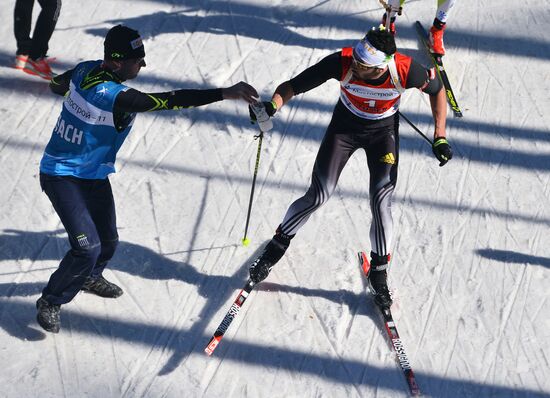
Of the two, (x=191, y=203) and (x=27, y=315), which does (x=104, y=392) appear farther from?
A: (x=191, y=203)

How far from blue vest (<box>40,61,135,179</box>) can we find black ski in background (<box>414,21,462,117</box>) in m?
3.92

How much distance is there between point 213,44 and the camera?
877 centimetres

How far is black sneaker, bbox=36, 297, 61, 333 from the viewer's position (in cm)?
578

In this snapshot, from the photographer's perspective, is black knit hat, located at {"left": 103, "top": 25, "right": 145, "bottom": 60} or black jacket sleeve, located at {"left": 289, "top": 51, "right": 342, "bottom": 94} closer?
black knit hat, located at {"left": 103, "top": 25, "right": 145, "bottom": 60}

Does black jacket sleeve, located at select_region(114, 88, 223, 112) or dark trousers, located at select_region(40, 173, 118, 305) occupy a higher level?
black jacket sleeve, located at select_region(114, 88, 223, 112)

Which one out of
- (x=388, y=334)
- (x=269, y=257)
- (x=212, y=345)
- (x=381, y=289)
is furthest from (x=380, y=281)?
(x=212, y=345)

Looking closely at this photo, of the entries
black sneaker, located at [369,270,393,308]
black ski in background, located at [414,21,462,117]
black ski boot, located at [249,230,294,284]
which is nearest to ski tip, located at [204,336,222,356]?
black ski boot, located at [249,230,294,284]

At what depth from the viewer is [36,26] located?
8242 mm

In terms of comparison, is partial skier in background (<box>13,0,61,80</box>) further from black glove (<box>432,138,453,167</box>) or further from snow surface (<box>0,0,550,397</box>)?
black glove (<box>432,138,453,167</box>)

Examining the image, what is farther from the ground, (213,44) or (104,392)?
(213,44)

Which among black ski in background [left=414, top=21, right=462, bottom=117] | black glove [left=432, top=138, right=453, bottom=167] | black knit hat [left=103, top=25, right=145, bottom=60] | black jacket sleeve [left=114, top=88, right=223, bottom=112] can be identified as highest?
black knit hat [left=103, top=25, right=145, bottom=60]

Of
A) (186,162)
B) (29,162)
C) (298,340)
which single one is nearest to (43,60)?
(29,162)

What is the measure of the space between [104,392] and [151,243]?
1460 millimetres

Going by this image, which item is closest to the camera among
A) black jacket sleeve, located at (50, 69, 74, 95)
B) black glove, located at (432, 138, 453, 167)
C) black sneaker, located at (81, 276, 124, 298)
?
black jacket sleeve, located at (50, 69, 74, 95)
